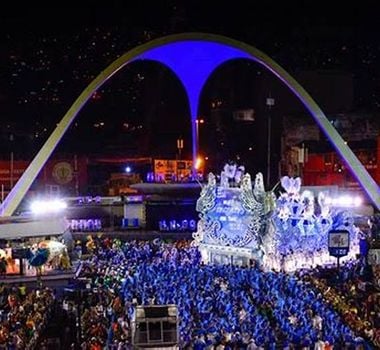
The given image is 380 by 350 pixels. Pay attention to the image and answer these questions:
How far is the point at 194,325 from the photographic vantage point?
17.8 metres

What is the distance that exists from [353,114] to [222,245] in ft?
75.3

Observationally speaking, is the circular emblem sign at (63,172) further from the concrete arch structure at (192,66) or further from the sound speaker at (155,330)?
the sound speaker at (155,330)

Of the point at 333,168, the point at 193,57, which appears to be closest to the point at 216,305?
the point at 193,57

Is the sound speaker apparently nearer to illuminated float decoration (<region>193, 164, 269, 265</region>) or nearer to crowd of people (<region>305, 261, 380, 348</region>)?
crowd of people (<region>305, 261, 380, 348</region>)

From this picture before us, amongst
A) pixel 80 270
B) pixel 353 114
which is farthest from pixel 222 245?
pixel 353 114

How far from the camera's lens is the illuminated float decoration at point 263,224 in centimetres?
2684

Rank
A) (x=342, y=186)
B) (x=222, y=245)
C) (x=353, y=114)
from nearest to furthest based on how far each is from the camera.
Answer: (x=222, y=245), (x=342, y=186), (x=353, y=114)

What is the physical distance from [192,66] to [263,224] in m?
15.9

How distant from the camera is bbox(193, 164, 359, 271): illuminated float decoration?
26.8 meters

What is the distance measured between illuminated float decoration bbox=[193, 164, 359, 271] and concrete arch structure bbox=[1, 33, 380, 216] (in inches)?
263

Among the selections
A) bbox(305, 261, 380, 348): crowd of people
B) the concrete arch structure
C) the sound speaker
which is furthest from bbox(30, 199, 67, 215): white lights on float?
the sound speaker

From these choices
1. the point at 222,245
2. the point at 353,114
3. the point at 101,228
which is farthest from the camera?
the point at 353,114

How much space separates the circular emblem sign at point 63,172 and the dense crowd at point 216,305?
20.6 meters

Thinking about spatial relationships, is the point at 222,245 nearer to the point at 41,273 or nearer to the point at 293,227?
the point at 293,227
